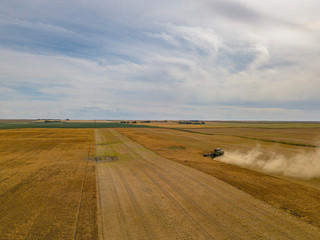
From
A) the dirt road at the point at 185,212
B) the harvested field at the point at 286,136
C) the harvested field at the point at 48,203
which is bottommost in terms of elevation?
the dirt road at the point at 185,212

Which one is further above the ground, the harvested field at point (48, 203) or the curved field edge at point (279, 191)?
the harvested field at point (48, 203)

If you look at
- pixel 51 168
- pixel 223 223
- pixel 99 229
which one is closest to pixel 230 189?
pixel 223 223

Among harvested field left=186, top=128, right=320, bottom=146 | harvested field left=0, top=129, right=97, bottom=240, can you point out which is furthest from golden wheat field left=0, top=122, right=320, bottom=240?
harvested field left=186, top=128, right=320, bottom=146

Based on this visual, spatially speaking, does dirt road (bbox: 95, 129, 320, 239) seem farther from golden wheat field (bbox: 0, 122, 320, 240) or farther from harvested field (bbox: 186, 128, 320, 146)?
harvested field (bbox: 186, 128, 320, 146)

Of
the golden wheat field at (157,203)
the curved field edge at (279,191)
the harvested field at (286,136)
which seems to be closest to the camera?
the golden wheat field at (157,203)

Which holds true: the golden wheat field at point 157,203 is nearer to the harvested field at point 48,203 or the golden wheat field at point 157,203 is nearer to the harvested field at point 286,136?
the harvested field at point 48,203

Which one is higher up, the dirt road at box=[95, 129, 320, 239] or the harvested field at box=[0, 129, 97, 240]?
the harvested field at box=[0, 129, 97, 240]

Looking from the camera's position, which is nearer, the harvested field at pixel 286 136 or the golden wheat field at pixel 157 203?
the golden wheat field at pixel 157 203

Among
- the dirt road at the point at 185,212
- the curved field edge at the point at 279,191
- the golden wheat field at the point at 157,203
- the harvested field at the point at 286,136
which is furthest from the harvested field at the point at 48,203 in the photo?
the harvested field at the point at 286,136
